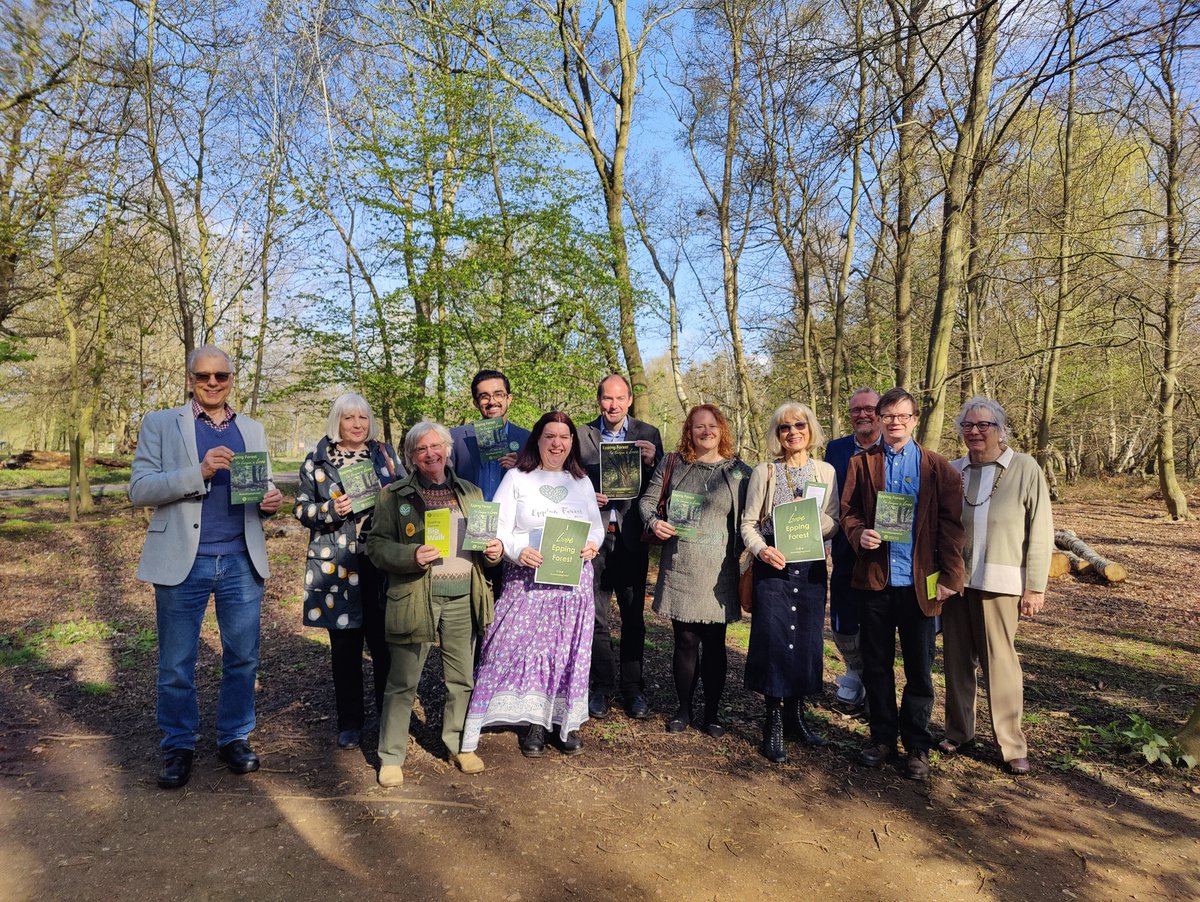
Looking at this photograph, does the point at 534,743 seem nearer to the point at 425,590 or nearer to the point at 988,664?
the point at 425,590

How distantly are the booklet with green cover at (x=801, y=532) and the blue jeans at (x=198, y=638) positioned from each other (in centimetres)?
302

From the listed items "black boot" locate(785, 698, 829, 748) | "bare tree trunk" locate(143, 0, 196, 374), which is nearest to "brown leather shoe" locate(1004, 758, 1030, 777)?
"black boot" locate(785, 698, 829, 748)

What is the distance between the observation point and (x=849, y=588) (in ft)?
15.6

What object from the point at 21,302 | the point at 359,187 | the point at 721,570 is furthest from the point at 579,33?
the point at 721,570

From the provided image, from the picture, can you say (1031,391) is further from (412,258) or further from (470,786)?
(470,786)

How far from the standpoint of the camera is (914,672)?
3982 millimetres

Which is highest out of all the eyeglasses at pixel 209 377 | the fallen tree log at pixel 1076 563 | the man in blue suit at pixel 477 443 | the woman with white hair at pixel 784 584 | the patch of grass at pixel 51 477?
the eyeglasses at pixel 209 377

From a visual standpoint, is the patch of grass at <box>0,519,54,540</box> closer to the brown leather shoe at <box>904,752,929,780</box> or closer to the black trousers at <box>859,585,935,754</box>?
the black trousers at <box>859,585,935,754</box>

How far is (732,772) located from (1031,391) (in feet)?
63.2

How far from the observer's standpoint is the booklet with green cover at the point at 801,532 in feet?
12.9

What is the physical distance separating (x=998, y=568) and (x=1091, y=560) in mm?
7854

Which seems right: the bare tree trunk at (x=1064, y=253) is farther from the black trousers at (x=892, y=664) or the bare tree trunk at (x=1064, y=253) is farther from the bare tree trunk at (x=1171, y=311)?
the black trousers at (x=892, y=664)

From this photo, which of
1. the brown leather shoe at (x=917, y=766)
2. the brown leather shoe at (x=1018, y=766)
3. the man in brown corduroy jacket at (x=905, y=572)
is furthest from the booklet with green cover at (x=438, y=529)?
the brown leather shoe at (x=1018, y=766)

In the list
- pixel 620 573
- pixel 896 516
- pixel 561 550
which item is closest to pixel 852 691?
pixel 896 516
